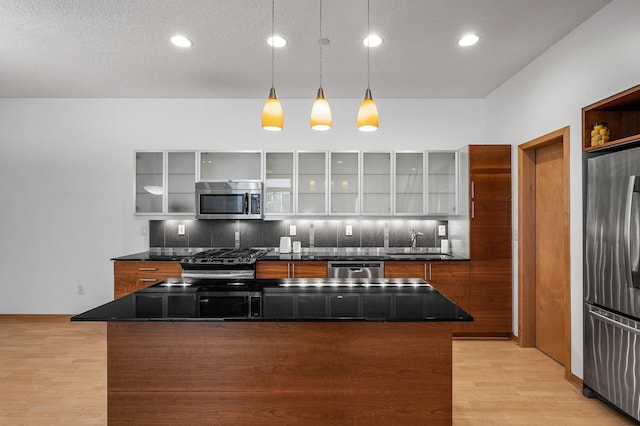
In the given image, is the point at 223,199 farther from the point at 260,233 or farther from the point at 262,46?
the point at 262,46

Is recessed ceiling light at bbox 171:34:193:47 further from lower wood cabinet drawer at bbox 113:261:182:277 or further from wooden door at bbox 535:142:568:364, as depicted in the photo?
wooden door at bbox 535:142:568:364

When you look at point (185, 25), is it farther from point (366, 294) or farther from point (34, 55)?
point (366, 294)

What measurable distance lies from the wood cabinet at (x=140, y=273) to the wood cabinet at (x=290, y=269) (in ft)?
3.13

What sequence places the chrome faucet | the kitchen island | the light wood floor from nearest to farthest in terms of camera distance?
the kitchen island < the light wood floor < the chrome faucet

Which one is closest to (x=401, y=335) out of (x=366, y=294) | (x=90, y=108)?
(x=366, y=294)

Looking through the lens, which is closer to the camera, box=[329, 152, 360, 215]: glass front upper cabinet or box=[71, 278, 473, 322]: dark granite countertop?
box=[71, 278, 473, 322]: dark granite countertop

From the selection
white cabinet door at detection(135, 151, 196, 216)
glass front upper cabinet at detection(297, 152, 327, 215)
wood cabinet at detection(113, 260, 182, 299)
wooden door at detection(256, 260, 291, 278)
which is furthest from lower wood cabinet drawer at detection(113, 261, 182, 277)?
glass front upper cabinet at detection(297, 152, 327, 215)

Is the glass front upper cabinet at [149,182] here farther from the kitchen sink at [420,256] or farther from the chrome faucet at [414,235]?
the chrome faucet at [414,235]

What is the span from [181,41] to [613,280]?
3.91m

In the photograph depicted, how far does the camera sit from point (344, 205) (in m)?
4.48

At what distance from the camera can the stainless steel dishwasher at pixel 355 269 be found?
406 cm

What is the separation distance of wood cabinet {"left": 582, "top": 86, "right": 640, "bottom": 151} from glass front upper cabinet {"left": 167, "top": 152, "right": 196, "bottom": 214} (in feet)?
13.3

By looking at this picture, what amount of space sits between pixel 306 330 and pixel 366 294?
19.9 inches

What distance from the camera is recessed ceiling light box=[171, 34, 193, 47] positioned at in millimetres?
3113
